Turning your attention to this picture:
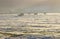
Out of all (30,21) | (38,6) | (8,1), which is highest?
(8,1)

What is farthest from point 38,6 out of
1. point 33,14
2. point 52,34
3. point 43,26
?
point 52,34

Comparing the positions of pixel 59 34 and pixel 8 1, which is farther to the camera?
pixel 8 1

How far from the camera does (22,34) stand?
103cm

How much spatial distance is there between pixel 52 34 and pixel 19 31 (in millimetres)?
315

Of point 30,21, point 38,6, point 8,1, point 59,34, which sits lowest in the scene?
point 59,34

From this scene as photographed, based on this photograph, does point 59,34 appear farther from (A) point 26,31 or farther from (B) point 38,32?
(A) point 26,31

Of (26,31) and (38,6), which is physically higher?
(38,6)

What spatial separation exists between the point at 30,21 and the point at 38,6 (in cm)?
18

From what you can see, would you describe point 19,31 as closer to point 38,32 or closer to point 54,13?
point 38,32

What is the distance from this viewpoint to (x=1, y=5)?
115 cm

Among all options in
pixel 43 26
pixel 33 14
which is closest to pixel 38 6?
pixel 33 14

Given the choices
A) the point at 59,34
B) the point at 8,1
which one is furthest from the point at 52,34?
the point at 8,1

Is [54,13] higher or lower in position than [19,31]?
higher

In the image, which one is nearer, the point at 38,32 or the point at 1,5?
the point at 38,32
